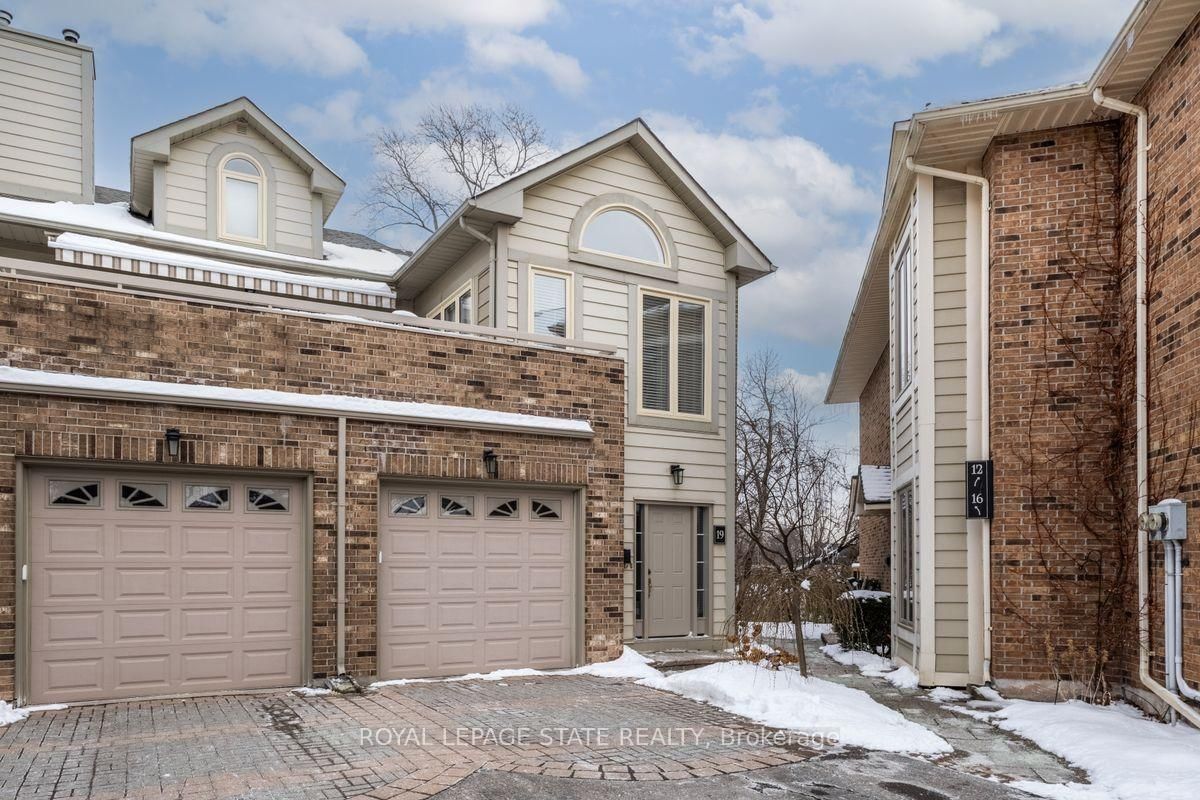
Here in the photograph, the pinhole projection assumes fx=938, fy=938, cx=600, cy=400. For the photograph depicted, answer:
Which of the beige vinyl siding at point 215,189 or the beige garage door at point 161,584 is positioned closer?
the beige garage door at point 161,584

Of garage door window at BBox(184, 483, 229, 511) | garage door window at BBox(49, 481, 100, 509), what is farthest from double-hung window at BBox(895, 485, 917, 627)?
garage door window at BBox(49, 481, 100, 509)

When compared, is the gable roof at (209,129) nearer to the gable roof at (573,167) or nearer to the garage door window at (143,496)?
the gable roof at (573,167)

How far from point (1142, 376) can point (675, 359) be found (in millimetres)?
5903

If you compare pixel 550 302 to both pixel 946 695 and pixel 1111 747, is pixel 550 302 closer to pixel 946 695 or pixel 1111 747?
pixel 946 695

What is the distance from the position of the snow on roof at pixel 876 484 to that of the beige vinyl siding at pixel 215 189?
361 inches

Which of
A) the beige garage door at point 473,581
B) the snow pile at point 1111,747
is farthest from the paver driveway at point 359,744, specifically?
the snow pile at point 1111,747

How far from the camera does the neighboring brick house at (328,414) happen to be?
327 inches

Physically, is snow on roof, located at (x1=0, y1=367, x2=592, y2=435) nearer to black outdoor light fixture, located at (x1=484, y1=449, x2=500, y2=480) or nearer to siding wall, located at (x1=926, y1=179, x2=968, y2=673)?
black outdoor light fixture, located at (x1=484, y1=449, x2=500, y2=480)

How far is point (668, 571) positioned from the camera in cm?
1235

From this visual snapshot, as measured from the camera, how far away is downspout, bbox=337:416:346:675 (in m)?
9.21

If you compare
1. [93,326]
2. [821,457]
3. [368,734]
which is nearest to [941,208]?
[368,734]

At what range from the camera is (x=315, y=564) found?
9.19 meters

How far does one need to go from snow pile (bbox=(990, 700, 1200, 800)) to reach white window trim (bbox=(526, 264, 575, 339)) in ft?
21.8

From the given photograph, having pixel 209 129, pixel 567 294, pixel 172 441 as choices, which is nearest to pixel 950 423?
pixel 567 294
